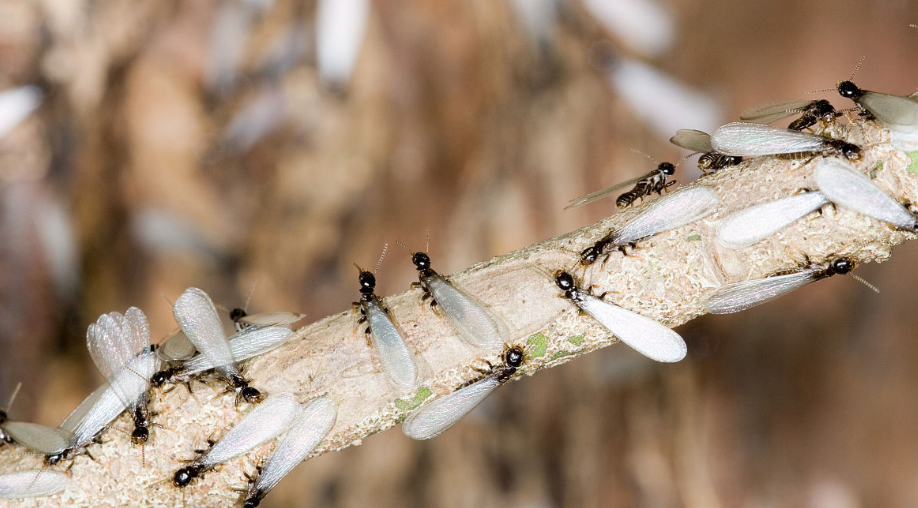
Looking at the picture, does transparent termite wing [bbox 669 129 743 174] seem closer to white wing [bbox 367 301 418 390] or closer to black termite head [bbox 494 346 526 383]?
black termite head [bbox 494 346 526 383]

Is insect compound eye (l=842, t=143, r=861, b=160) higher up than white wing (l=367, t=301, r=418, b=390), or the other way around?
insect compound eye (l=842, t=143, r=861, b=160)

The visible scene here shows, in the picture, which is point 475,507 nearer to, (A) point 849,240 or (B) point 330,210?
(B) point 330,210

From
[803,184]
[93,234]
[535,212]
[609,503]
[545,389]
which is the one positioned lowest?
[609,503]

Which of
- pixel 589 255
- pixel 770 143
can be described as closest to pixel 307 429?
pixel 589 255

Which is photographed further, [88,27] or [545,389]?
[545,389]

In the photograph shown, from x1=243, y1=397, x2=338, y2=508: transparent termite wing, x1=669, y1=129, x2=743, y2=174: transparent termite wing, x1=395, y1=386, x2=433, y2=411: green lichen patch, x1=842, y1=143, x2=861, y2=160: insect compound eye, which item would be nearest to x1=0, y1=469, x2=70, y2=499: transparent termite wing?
x1=243, y1=397, x2=338, y2=508: transparent termite wing

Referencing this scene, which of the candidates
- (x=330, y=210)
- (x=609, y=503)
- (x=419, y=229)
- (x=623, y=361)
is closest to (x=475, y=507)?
(x=609, y=503)

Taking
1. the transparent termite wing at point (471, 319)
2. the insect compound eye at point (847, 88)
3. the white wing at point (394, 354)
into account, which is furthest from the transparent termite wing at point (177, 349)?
the insect compound eye at point (847, 88)
